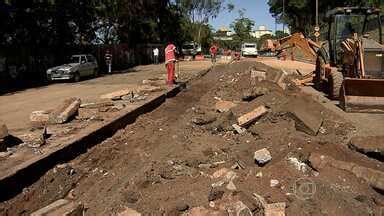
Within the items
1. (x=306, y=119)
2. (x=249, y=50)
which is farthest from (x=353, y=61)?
(x=249, y=50)

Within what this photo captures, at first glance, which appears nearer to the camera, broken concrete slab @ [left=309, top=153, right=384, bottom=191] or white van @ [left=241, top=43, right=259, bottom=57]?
broken concrete slab @ [left=309, top=153, right=384, bottom=191]

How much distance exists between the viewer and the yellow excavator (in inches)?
503

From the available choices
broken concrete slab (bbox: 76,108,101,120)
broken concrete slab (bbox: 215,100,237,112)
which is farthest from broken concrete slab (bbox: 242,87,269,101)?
broken concrete slab (bbox: 76,108,101,120)

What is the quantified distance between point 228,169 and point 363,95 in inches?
259

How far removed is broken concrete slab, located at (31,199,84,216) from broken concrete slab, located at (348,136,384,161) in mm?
5015

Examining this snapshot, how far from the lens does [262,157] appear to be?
27.0ft

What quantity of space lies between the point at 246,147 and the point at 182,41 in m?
58.0

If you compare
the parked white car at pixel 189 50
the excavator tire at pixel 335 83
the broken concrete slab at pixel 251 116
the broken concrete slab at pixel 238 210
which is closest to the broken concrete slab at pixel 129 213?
the broken concrete slab at pixel 238 210

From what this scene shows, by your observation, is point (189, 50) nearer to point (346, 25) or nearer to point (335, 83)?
point (346, 25)

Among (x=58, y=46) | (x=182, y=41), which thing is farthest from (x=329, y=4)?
(x=58, y=46)

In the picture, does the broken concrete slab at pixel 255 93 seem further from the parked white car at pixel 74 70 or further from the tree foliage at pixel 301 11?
the tree foliage at pixel 301 11

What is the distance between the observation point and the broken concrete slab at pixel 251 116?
10961 millimetres

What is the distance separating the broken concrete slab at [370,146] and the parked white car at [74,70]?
816 inches

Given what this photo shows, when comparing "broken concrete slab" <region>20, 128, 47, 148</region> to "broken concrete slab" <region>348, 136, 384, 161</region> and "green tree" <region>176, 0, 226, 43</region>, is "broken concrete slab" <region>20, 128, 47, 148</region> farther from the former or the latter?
"green tree" <region>176, 0, 226, 43</region>
